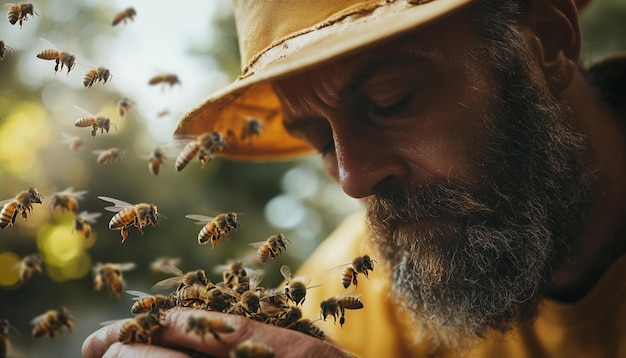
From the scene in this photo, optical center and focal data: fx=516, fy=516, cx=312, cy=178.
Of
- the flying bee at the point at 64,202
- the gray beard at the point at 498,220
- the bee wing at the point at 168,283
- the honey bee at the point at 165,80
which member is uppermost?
the honey bee at the point at 165,80

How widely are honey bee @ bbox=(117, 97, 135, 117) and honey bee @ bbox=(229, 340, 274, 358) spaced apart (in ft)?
4.34

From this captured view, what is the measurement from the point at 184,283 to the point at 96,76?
0.84 metres

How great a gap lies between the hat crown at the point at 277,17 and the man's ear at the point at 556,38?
773 millimetres

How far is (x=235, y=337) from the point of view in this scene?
4.26ft

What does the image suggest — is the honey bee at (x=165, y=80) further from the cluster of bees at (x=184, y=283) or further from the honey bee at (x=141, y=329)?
the honey bee at (x=141, y=329)

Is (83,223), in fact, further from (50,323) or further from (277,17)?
(277,17)

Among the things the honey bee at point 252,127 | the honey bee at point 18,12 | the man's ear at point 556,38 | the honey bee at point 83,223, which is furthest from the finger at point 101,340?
the man's ear at point 556,38

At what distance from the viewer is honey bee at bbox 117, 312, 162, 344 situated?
1350mm

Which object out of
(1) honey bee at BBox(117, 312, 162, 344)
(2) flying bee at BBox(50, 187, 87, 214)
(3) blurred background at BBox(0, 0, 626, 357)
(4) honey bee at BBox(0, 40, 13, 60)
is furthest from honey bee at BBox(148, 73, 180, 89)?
(1) honey bee at BBox(117, 312, 162, 344)

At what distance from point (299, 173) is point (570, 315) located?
8.22 ft

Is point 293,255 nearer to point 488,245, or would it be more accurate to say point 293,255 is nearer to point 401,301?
point 401,301

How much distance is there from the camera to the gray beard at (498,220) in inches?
70.9

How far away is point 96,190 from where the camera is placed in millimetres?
2869

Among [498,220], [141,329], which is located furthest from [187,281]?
[498,220]
